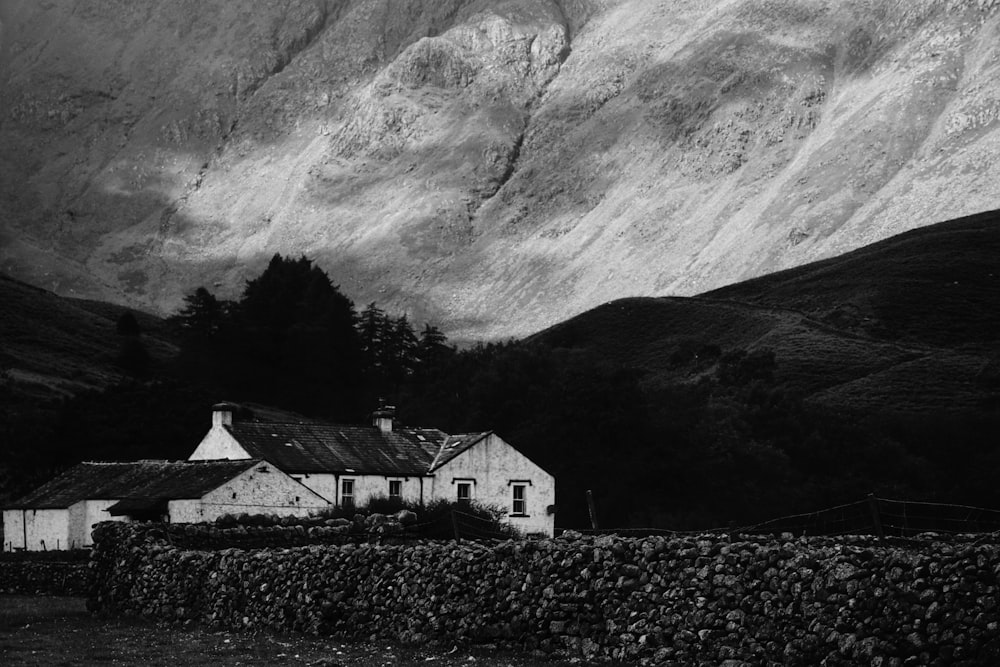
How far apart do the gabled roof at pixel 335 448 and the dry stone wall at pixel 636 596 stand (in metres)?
31.5

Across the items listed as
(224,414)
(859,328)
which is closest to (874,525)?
(224,414)

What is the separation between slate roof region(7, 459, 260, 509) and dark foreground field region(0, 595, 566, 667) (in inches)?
973

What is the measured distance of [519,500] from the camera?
6181 cm

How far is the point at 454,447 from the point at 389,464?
3425mm

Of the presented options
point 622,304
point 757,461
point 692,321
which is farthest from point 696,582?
point 622,304

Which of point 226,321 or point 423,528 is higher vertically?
point 226,321

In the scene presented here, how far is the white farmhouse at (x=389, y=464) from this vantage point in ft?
193

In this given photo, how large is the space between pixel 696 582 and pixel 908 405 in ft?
313

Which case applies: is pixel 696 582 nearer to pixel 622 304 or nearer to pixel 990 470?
pixel 990 470

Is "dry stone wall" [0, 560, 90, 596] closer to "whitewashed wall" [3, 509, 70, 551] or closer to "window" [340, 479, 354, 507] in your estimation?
"whitewashed wall" [3, 509, 70, 551]

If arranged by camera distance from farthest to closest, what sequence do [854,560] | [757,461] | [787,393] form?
Result: [787,393] < [757,461] < [854,560]

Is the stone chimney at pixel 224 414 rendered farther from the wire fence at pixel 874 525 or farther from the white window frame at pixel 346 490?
the wire fence at pixel 874 525

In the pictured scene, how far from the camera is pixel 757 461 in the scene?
277 ft

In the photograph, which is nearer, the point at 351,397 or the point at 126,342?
the point at 351,397
